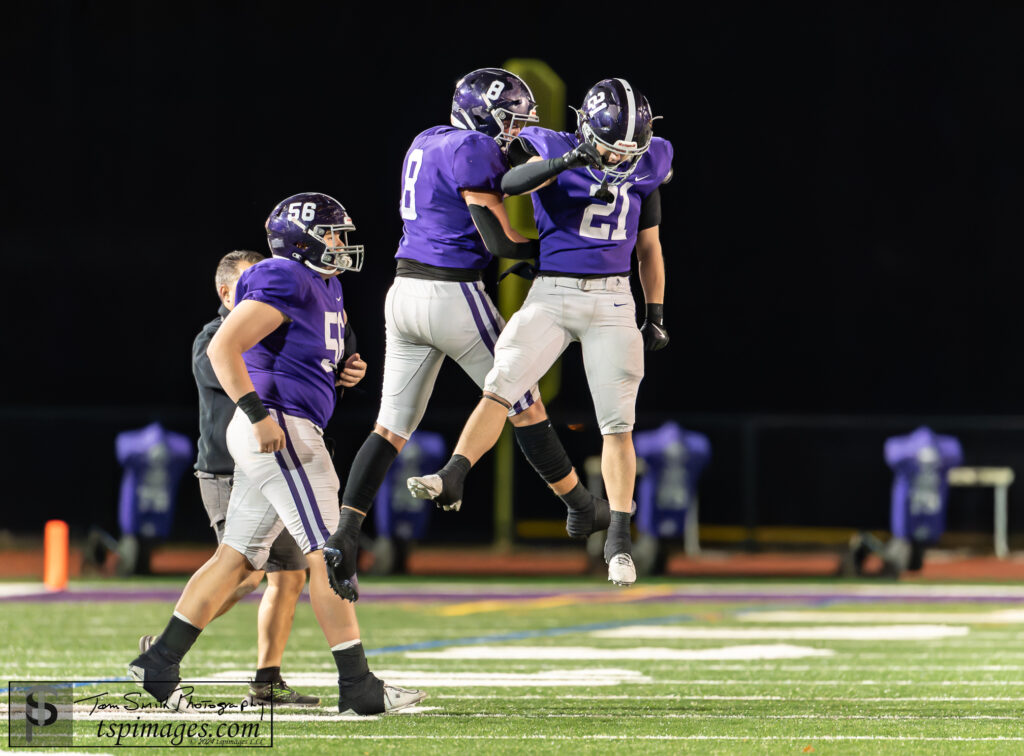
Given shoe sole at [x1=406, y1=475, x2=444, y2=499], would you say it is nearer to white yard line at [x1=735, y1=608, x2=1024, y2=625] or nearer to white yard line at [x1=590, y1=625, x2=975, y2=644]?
white yard line at [x1=590, y1=625, x2=975, y2=644]

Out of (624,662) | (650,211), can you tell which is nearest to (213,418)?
(650,211)

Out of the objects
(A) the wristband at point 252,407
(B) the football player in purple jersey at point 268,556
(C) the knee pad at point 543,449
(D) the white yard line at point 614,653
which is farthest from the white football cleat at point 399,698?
(D) the white yard line at point 614,653

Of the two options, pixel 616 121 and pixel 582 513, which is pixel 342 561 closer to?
pixel 582 513

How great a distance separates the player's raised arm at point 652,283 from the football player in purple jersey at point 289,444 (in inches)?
45.4

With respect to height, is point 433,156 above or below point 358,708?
above

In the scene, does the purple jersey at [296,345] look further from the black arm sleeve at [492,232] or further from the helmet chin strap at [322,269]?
the black arm sleeve at [492,232]

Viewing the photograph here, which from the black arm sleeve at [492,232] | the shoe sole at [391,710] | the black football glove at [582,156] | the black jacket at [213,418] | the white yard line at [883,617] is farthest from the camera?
the white yard line at [883,617]

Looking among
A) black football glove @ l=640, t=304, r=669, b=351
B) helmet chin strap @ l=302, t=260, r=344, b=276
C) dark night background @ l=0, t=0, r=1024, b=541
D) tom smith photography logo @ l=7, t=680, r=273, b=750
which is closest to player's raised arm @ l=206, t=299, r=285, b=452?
helmet chin strap @ l=302, t=260, r=344, b=276

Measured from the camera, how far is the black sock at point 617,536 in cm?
679

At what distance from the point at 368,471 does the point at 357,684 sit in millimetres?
833

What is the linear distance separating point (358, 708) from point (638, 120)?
8.27 feet

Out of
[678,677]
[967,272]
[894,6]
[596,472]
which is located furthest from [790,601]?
[894,6]

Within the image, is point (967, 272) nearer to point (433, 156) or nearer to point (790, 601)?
point (790, 601)

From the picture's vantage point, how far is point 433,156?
663 centimetres
